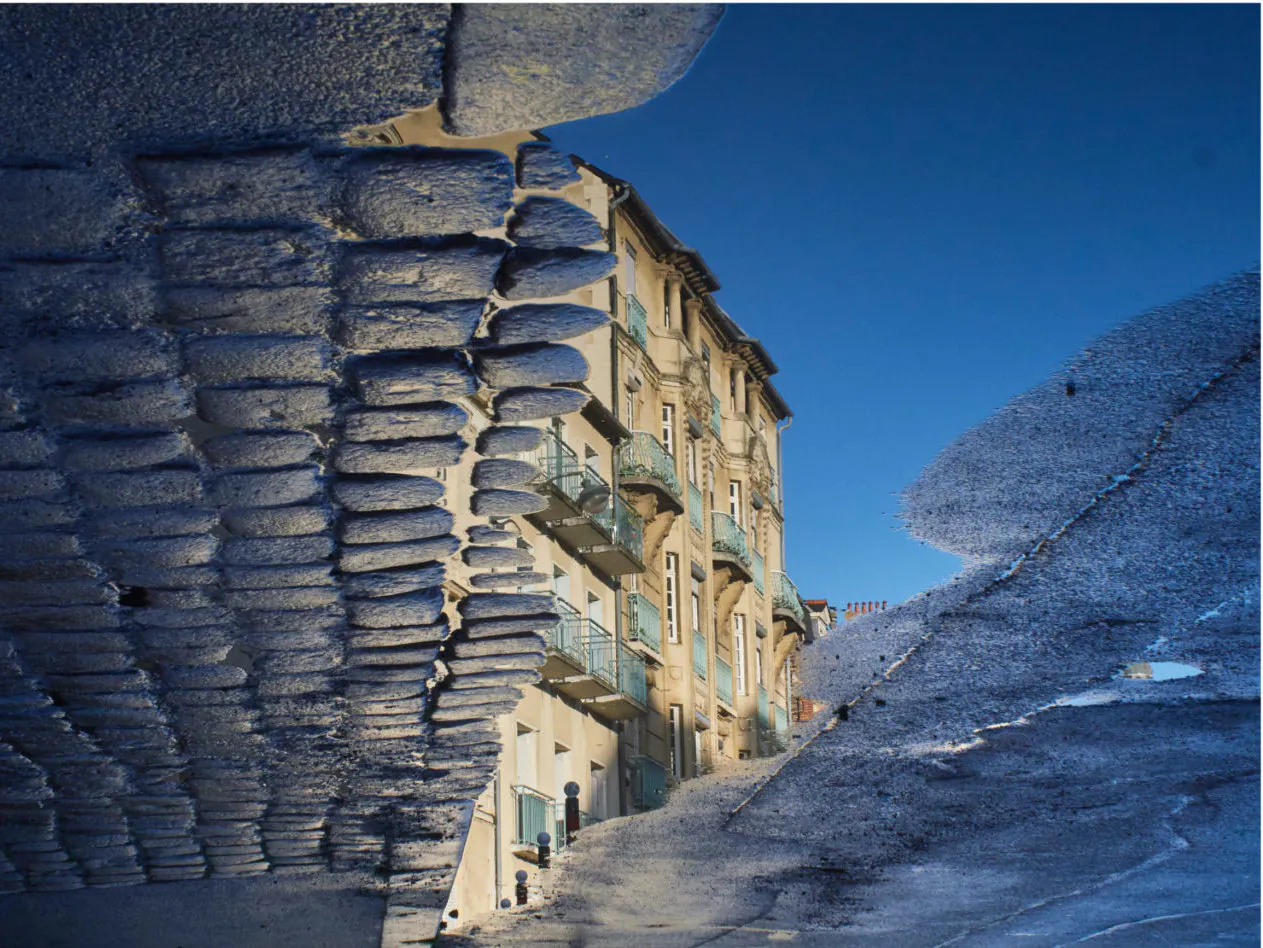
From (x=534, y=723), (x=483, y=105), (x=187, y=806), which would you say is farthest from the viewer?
(x=534, y=723)

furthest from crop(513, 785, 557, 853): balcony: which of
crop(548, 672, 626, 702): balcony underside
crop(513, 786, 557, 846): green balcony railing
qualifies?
crop(548, 672, 626, 702): balcony underside

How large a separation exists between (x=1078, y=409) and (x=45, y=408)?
9.71 metres

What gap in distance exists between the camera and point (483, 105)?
3.28 meters

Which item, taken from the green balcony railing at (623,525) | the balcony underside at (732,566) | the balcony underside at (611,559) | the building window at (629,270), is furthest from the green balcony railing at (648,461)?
the balcony underside at (732,566)

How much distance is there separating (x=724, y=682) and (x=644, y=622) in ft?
23.9

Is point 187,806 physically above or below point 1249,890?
above

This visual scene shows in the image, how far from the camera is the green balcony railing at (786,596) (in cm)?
4419

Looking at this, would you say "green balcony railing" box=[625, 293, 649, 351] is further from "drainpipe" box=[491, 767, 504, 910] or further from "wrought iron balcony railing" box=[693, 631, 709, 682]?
"drainpipe" box=[491, 767, 504, 910]

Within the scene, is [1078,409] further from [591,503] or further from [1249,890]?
A: [591,503]

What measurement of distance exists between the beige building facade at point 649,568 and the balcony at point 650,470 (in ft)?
0.18

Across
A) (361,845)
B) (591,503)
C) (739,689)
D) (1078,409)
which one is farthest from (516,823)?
(739,689)

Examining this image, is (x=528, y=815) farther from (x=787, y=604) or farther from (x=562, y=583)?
(x=787, y=604)

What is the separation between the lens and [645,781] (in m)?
30.5

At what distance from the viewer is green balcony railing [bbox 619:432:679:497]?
30922mm
